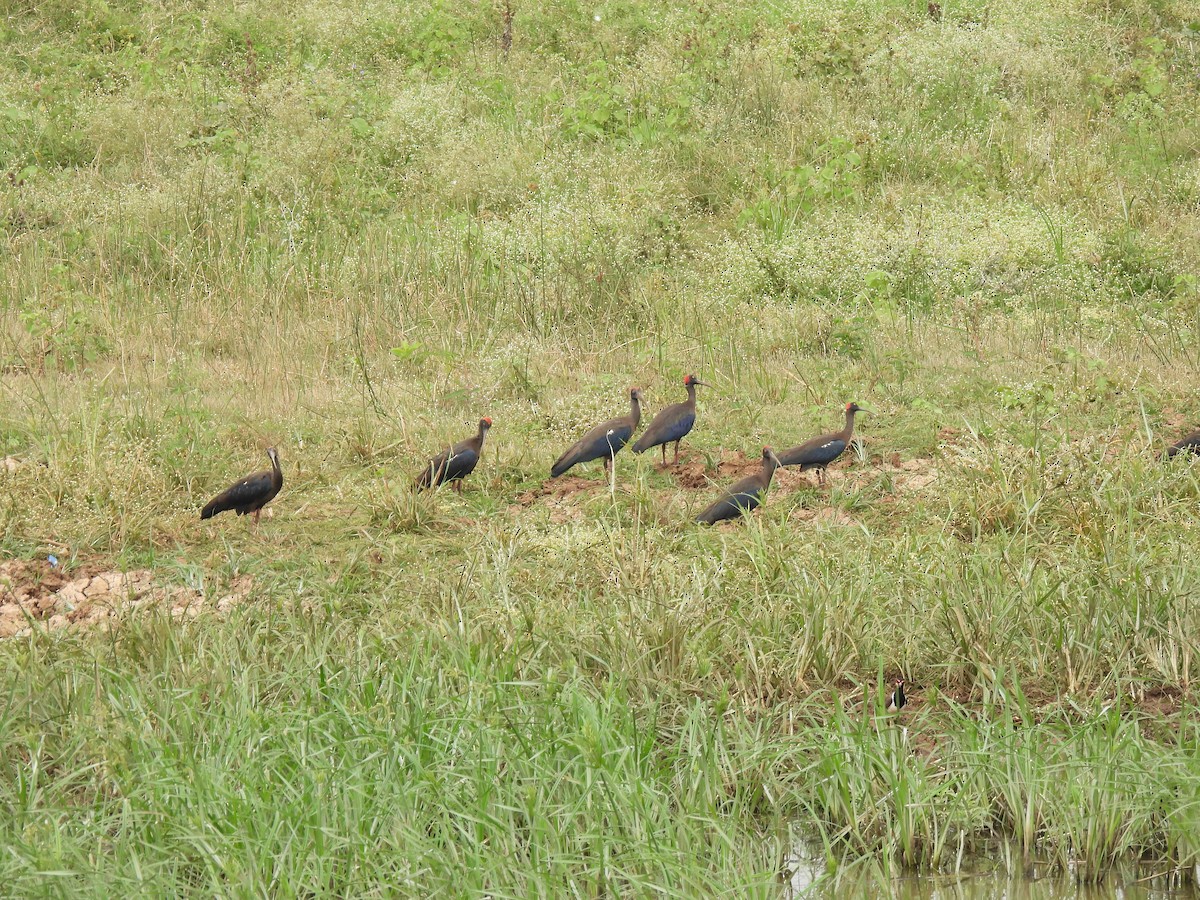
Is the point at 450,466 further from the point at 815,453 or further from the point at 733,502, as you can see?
the point at 815,453

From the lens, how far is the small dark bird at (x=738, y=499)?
703cm

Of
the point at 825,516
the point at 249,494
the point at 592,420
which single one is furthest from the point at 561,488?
the point at 249,494

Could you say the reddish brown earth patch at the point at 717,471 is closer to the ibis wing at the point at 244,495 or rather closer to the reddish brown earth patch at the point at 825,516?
the reddish brown earth patch at the point at 825,516

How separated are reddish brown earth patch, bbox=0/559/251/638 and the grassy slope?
6.8 inches

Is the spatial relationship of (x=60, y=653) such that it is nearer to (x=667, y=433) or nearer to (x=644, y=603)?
(x=644, y=603)

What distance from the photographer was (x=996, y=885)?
Answer: 4719 millimetres

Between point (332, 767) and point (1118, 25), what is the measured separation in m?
14.3

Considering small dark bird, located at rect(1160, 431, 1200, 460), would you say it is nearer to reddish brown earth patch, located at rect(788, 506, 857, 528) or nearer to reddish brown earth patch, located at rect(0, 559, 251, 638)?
reddish brown earth patch, located at rect(788, 506, 857, 528)

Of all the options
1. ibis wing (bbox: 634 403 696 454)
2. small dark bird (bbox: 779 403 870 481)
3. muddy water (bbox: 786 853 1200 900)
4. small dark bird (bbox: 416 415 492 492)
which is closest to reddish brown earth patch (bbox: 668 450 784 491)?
ibis wing (bbox: 634 403 696 454)

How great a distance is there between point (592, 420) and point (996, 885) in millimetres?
4502

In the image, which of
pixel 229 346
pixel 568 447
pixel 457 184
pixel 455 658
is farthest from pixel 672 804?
pixel 457 184

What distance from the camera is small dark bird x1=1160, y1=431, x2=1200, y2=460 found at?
23.7 ft

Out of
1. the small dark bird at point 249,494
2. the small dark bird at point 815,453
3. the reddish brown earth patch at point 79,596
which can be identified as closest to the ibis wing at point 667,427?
the small dark bird at point 815,453

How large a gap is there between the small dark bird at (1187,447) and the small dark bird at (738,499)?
1.95m
